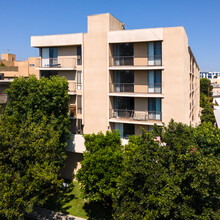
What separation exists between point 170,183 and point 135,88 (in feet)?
45.9

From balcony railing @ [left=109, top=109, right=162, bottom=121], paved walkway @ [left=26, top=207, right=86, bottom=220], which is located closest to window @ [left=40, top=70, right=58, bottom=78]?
balcony railing @ [left=109, top=109, right=162, bottom=121]

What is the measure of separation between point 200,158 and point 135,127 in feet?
44.5

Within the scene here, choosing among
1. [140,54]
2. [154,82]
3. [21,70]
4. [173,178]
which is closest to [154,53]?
[140,54]

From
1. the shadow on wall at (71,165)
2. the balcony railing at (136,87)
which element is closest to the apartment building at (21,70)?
the shadow on wall at (71,165)

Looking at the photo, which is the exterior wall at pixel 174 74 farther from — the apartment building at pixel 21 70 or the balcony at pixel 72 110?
the apartment building at pixel 21 70

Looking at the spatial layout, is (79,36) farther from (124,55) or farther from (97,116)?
(97,116)

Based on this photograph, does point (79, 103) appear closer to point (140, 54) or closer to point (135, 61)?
point (135, 61)

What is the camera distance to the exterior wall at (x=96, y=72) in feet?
81.1

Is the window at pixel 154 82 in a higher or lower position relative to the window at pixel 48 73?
lower

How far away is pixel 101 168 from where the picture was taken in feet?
56.5

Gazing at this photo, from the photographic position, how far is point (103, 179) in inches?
675

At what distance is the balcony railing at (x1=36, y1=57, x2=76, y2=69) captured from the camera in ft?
88.8

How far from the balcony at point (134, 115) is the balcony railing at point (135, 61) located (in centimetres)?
491

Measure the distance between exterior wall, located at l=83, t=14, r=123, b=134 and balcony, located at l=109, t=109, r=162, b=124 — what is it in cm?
105
